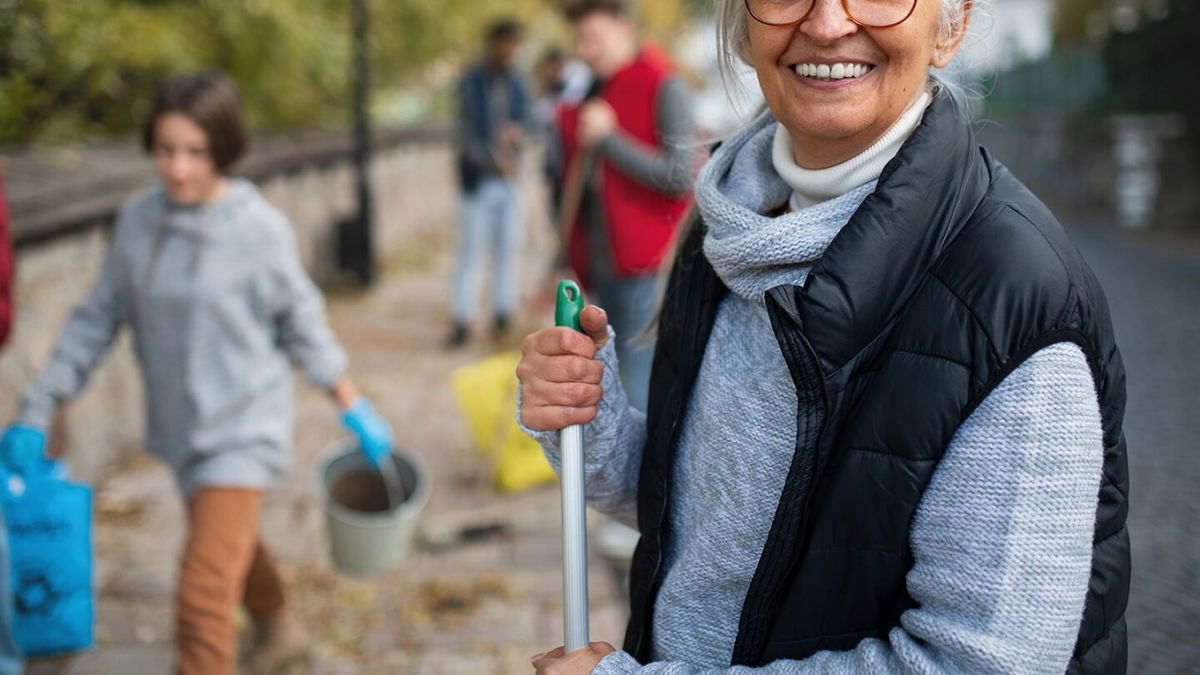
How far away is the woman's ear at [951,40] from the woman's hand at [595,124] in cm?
309

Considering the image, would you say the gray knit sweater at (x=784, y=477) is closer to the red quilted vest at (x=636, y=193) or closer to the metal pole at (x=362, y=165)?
the red quilted vest at (x=636, y=193)

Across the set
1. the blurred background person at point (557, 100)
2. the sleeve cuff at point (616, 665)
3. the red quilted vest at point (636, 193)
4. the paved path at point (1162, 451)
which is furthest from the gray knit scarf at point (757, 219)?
the blurred background person at point (557, 100)

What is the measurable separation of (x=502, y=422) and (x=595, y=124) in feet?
4.43

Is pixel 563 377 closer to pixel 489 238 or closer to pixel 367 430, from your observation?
pixel 367 430

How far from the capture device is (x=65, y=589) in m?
2.88

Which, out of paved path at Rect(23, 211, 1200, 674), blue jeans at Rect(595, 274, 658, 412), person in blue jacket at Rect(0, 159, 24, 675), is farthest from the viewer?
blue jeans at Rect(595, 274, 658, 412)

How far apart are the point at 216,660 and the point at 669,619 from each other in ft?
5.64

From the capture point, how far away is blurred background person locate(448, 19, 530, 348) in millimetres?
7668

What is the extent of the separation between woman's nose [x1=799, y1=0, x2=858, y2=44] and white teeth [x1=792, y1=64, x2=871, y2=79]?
0.03m

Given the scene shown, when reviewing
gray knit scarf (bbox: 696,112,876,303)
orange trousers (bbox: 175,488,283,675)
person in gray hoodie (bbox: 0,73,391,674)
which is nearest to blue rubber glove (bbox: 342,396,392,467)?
person in gray hoodie (bbox: 0,73,391,674)

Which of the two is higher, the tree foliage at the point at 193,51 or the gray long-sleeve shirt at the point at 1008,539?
the tree foliage at the point at 193,51

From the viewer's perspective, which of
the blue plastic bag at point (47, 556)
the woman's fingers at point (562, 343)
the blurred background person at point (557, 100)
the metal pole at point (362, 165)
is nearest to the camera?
the woman's fingers at point (562, 343)

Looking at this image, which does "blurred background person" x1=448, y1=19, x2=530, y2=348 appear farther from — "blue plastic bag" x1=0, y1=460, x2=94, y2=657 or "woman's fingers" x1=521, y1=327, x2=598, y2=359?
"woman's fingers" x1=521, y1=327, x2=598, y2=359

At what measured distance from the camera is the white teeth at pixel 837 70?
4.50ft
